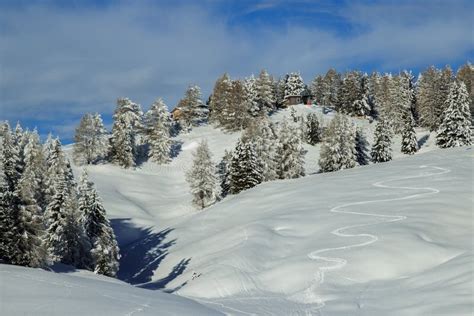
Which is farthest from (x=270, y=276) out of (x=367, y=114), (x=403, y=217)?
(x=367, y=114)

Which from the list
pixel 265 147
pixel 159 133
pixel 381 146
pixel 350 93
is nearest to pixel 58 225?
pixel 265 147

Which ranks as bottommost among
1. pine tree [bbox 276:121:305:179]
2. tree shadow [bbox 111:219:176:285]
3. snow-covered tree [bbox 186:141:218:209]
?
tree shadow [bbox 111:219:176:285]

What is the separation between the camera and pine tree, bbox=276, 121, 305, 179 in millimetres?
66812

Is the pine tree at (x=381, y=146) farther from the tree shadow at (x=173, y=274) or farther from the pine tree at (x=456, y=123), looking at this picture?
the tree shadow at (x=173, y=274)

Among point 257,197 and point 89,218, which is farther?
point 257,197

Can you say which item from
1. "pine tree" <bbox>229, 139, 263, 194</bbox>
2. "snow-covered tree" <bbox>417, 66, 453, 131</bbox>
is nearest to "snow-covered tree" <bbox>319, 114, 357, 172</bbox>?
"pine tree" <bbox>229, 139, 263, 194</bbox>

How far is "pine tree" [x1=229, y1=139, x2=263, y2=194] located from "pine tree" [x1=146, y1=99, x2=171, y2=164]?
27.4m

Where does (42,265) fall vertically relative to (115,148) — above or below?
below

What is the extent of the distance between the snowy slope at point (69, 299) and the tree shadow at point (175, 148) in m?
75.3

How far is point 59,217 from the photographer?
38594mm

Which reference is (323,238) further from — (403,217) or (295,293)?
(295,293)

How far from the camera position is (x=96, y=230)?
4019cm

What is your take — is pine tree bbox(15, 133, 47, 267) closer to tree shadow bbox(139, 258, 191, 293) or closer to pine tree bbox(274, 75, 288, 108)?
tree shadow bbox(139, 258, 191, 293)

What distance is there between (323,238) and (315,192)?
1422 cm
